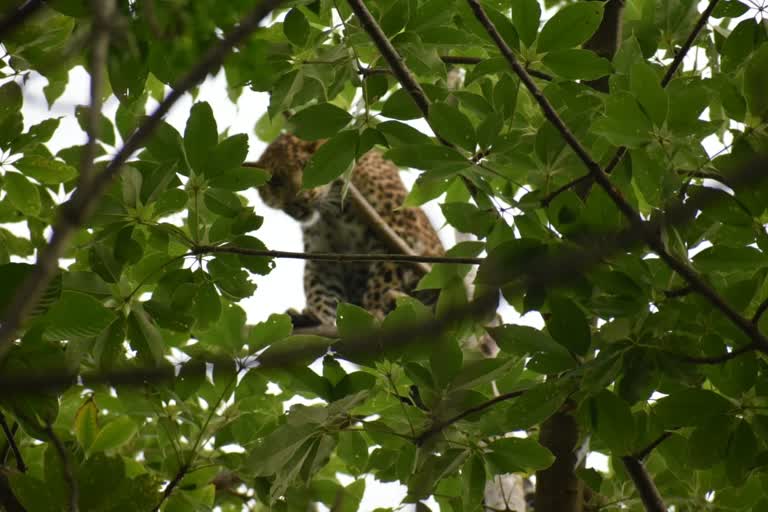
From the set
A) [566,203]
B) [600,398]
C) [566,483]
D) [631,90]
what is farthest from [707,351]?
[566,483]

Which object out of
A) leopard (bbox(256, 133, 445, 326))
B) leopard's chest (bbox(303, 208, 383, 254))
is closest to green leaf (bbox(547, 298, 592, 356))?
leopard (bbox(256, 133, 445, 326))

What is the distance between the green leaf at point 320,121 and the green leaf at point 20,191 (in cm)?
82

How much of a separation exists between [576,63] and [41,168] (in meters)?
1.25

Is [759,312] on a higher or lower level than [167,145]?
lower

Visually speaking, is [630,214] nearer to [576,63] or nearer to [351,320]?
[576,63]

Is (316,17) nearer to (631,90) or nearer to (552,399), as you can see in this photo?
(631,90)

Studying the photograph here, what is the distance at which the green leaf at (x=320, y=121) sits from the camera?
2059mm

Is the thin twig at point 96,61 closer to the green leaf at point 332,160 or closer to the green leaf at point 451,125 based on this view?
the green leaf at point 451,125

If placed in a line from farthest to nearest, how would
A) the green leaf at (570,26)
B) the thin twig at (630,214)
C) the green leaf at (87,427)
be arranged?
the green leaf at (87,427) < the green leaf at (570,26) < the thin twig at (630,214)

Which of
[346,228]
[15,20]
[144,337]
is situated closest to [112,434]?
[144,337]

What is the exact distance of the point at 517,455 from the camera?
2.01m

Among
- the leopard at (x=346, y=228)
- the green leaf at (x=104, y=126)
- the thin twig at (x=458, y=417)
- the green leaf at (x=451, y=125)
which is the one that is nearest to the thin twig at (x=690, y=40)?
the green leaf at (x=451, y=125)

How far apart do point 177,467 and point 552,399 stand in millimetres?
1091

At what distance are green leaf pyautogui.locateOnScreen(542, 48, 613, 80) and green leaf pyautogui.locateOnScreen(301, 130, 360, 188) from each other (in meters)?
0.41
